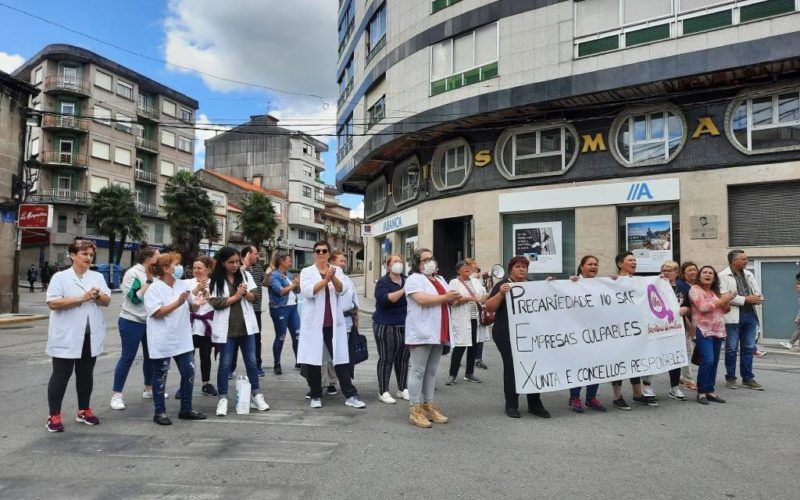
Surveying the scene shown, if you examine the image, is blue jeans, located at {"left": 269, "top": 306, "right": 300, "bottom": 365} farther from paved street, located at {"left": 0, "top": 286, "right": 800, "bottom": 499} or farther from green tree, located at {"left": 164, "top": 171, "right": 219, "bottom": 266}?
green tree, located at {"left": 164, "top": 171, "right": 219, "bottom": 266}

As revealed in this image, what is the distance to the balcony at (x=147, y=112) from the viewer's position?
52.9 meters

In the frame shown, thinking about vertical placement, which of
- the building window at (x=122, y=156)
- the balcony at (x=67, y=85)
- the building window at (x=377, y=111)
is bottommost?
the building window at (x=377, y=111)

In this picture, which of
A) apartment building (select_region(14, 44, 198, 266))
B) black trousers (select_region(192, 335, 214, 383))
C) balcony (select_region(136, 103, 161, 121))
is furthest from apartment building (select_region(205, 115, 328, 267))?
black trousers (select_region(192, 335, 214, 383))

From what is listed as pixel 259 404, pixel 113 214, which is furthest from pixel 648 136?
pixel 113 214

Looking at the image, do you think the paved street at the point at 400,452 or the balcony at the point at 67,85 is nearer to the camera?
the paved street at the point at 400,452

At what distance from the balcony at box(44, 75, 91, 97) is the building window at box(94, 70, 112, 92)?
99 cm

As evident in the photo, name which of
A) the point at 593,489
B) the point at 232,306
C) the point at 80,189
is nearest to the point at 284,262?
the point at 232,306

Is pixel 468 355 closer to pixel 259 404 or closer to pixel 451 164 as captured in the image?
pixel 259 404

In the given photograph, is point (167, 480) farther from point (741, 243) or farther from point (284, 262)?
point (741, 243)

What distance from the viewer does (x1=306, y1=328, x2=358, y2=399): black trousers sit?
21.3ft

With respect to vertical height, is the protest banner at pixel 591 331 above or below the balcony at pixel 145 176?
below

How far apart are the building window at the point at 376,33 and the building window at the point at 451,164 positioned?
6.56 m

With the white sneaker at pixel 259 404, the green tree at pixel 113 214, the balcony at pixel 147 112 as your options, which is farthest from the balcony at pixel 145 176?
the white sneaker at pixel 259 404

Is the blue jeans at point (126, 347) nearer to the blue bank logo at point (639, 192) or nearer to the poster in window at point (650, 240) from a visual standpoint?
the poster in window at point (650, 240)
